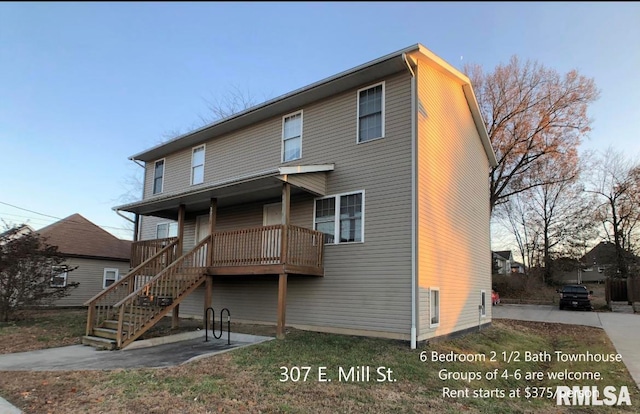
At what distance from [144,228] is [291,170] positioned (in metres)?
10.2

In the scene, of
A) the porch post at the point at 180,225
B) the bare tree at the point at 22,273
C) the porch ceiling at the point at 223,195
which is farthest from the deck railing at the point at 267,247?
the bare tree at the point at 22,273

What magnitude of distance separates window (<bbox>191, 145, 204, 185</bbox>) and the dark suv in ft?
73.5

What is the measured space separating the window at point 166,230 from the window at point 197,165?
2112 millimetres

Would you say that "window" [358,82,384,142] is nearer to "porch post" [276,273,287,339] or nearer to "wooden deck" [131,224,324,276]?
"wooden deck" [131,224,324,276]

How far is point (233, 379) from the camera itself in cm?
656

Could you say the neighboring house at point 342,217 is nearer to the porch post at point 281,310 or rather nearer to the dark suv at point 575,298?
the porch post at point 281,310

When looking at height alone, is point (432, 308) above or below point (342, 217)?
below

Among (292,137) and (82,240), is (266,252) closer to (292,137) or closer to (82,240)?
(292,137)

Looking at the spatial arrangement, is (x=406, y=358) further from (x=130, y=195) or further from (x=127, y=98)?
(x=130, y=195)

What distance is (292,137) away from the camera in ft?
42.2

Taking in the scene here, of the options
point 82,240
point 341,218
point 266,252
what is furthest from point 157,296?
point 82,240

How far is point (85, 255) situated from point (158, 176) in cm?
811

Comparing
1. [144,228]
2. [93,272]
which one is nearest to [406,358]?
[144,228]

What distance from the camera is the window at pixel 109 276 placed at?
22.7 m
